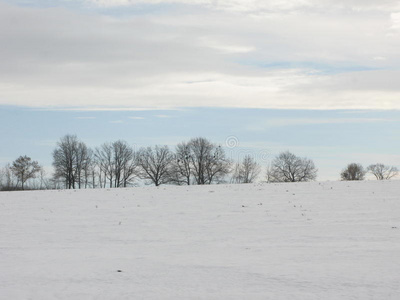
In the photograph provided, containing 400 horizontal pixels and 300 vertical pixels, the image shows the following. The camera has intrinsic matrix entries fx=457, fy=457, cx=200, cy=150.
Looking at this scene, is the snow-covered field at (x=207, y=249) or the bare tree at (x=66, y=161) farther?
the bare tree at (x=66, y=161)

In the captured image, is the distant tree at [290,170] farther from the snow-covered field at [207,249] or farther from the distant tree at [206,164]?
the snow-covered field at [207,249]

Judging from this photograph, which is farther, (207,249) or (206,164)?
(206,164)

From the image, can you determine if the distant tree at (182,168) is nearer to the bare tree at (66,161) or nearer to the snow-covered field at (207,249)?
the bare tree at (66,161)

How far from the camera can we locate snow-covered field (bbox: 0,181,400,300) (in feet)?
24.9

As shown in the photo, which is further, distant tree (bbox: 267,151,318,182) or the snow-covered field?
distant tree (bbox: 267,151,318,182)

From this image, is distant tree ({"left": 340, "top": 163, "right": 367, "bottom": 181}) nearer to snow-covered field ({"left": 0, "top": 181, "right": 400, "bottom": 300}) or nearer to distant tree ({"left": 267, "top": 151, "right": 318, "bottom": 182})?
distant tree ({"left": 267, "top": 151, "right": 318, "bottom": 182})

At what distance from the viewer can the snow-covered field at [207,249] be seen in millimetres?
7578

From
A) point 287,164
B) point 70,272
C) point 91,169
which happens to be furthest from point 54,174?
point 70,272

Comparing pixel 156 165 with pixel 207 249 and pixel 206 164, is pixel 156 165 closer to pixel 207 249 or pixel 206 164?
pixel 206 164

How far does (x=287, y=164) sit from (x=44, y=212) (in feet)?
273

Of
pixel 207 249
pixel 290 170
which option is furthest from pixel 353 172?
pixel 207 249

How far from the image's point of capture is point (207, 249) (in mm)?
10969

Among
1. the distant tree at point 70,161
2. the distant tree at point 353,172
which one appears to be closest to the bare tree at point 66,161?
the distant tree at point 70,161

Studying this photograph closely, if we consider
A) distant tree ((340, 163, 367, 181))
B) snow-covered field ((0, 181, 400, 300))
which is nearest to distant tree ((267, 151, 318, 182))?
distant tree ((340, 163, 367, 181))
